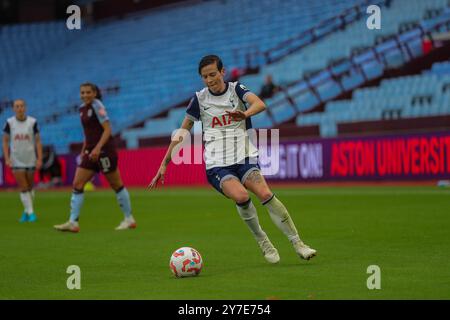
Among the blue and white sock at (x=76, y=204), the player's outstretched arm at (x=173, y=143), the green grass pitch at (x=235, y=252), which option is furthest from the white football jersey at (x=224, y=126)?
the blue and white sock at (x=76, y=204)

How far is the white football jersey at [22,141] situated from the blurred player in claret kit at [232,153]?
25.6 feet

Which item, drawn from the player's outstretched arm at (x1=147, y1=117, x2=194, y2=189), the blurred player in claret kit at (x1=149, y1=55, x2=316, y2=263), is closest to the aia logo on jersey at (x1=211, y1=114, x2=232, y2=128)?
the blurred player in claret kit at (x1=149, y1=55, x2=316, y2=263)

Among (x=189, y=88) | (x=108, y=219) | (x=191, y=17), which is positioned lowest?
(x=108, y=219)

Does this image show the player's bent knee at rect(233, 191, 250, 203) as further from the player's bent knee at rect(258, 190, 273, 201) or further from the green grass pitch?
the green grass pitch

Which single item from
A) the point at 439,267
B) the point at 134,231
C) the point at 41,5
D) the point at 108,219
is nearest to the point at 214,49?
the point at 41,5

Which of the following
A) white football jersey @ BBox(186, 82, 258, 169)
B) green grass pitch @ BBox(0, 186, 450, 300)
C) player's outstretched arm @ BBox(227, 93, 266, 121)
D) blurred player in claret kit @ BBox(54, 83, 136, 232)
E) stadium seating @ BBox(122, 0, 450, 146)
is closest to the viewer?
green grass pitch @ BBox(0, 186, 450, 300)

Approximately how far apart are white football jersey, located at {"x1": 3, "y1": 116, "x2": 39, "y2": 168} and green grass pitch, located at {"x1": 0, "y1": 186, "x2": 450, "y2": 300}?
1144 millimetres

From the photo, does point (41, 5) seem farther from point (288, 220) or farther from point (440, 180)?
point (288, 220)

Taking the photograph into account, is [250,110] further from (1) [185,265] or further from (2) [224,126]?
(1) [185,265]

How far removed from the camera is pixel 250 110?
28.6 feet

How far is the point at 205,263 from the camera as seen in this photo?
9.40 meters

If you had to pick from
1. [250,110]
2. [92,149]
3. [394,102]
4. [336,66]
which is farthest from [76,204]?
[336,66]

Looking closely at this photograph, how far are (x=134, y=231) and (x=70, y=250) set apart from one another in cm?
277

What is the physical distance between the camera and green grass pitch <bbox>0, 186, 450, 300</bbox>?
732cm
